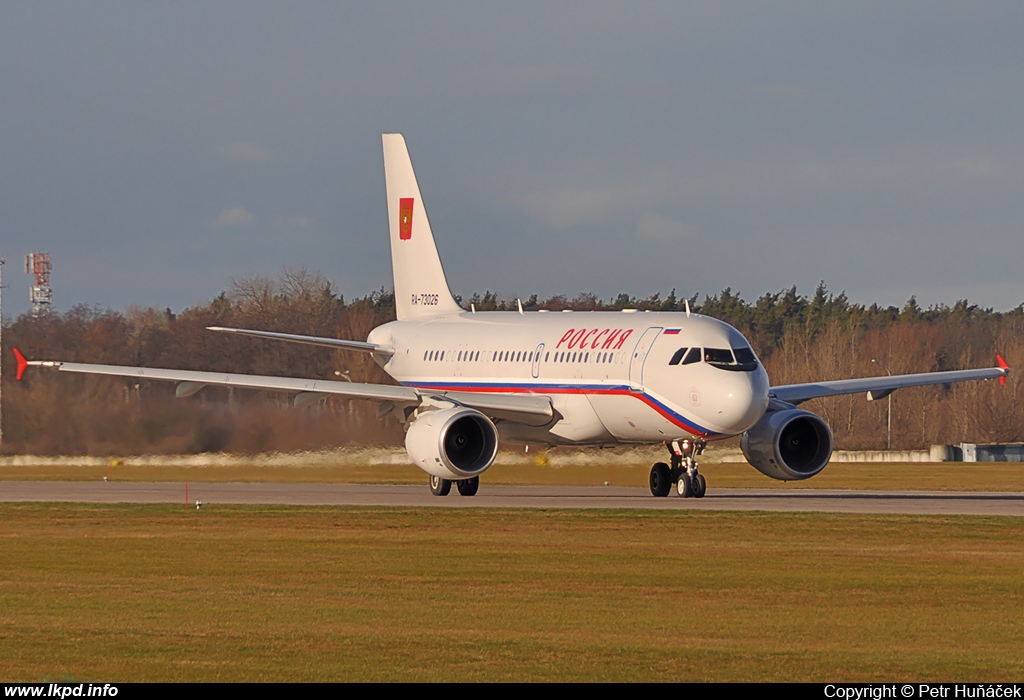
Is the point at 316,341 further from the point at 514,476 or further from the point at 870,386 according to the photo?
the point at 870,386

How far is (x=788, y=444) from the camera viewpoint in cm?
3978

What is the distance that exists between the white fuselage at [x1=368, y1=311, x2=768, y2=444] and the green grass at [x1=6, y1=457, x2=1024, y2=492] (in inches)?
149

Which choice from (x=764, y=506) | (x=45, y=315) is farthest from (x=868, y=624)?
(x=45, y=315)

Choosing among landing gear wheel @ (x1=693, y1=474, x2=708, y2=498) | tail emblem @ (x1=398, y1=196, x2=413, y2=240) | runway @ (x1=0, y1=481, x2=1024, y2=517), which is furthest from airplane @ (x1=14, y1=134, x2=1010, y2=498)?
tail emblem @ (x1=398, y1=196, x2=413, y2=240)

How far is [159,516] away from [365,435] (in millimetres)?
15143

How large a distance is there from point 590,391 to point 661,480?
9.20ft

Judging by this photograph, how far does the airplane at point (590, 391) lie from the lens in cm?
3728

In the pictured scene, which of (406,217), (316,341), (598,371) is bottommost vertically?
(598,371)

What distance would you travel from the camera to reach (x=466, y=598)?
19875 mm

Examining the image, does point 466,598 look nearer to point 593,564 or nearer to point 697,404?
point 593,564

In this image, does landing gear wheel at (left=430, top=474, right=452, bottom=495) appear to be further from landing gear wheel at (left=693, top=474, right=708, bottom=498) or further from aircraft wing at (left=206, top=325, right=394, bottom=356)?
landing gear wheel at (left=693, top=474, right=708, bottom=498)

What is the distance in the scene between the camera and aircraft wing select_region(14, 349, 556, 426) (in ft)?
134

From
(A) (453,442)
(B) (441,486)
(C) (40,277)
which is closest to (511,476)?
(B) (441,486)

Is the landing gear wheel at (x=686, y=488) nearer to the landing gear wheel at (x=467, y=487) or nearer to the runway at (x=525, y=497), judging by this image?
the runway at (x=525, y=497)
